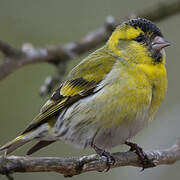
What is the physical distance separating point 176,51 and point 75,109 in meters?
4.00

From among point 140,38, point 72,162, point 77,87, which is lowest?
point 72,162

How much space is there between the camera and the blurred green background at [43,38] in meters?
7.50

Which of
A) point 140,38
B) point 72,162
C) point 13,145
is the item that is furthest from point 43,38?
point 72,162

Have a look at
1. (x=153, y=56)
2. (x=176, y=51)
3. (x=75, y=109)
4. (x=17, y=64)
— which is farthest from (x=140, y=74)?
(x=176, y=51)

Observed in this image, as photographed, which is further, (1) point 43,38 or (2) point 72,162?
(1) point 43,38

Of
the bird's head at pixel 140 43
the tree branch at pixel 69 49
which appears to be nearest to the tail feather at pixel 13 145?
the tree branch at pixel 69 49

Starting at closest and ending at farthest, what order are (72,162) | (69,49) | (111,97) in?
(72,162)
(111,97)
(69,49)

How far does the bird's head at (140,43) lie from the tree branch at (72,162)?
1.02m

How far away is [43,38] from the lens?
8094 mm

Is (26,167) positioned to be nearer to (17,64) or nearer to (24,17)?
(17,64)

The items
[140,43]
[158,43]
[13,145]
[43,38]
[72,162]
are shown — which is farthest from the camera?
[43,38]

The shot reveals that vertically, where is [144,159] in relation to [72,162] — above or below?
below

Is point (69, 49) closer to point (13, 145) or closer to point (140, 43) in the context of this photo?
point (140, 43)

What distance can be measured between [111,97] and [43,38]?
4153mm
